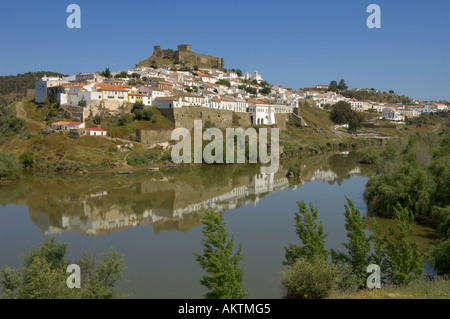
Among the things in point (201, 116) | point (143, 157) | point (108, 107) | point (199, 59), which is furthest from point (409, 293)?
point (199, 59)

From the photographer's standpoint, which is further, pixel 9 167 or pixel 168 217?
pixel 9 167

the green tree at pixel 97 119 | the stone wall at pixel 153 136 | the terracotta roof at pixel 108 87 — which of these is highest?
the terracotta roof at pixel 108 87

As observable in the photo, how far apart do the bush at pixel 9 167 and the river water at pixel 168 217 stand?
3.62ft

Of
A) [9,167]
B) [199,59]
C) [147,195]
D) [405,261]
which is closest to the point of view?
[405,261]

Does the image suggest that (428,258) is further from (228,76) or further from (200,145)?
(228,76)

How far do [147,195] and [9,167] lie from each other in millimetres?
11564

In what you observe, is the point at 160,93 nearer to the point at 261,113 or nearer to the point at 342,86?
the point at 261,113

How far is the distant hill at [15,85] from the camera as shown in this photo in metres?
64.6

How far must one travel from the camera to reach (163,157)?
3544 cm

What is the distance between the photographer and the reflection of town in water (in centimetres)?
1772

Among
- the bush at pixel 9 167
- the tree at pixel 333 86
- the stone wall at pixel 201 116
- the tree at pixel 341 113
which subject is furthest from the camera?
the tree at pixel 333 86

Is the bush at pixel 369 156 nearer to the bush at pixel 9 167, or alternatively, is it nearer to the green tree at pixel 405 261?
the green tree at pixel 405 261

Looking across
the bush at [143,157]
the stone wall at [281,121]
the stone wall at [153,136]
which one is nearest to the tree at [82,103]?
the stone wall at [153,136]

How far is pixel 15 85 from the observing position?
243 ft
